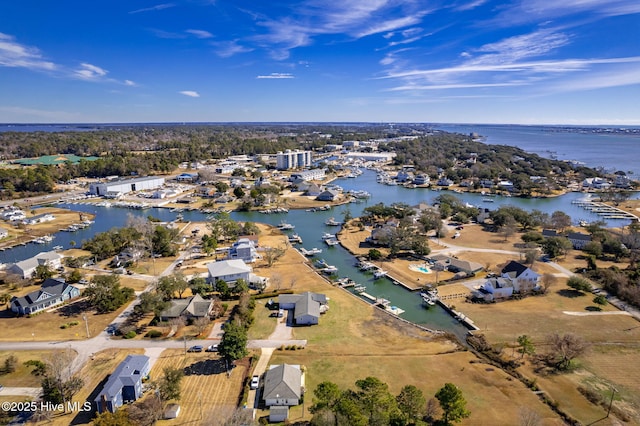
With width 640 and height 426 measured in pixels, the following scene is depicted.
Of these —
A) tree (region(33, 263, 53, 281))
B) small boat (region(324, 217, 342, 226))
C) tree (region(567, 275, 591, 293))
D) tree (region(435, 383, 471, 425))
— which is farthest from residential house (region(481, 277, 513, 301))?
tree (region(33, 263, 53, 281))

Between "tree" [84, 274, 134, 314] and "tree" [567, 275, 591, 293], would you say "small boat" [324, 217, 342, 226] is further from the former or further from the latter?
"tree" [84, 274, 134, 314]

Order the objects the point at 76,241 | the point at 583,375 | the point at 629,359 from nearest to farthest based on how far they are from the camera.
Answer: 1. the point at 583,375
2. the point at 629,359
3. the point at 76,241

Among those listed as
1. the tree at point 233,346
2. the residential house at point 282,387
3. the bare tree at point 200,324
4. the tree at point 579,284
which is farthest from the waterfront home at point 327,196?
the residential house at point 282,387

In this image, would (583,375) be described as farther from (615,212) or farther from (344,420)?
(615,212)

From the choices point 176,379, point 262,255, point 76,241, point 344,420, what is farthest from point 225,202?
point 344,420

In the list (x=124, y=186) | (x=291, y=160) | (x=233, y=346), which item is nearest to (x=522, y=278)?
(x=233, y=346)

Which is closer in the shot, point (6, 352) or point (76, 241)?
point (6, 352)

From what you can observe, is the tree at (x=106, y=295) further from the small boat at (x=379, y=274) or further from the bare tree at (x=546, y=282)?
the bare tree at (x=546, y=282)
